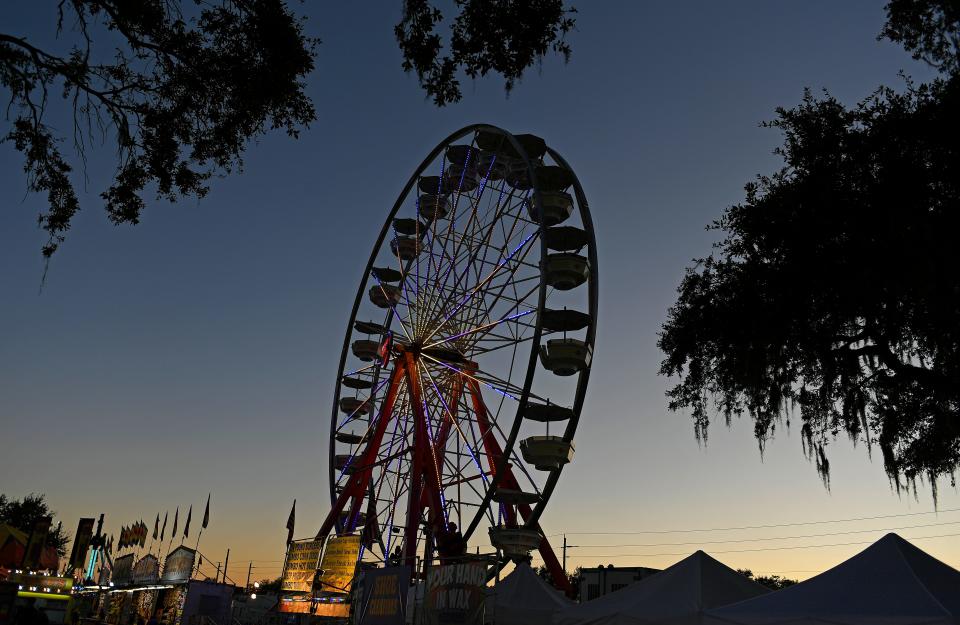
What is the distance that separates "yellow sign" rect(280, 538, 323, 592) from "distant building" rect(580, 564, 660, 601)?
44.0 m

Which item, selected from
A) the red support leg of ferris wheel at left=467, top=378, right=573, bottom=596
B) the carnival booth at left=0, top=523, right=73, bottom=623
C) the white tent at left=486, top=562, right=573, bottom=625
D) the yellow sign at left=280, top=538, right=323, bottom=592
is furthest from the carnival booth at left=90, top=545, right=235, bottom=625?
the white tent at left=486, top=562, right=573, bottom=625

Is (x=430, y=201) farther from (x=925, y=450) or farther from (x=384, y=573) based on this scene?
(x=925, y=450)

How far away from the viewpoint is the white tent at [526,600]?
15.0m

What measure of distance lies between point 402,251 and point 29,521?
4446 centimetres

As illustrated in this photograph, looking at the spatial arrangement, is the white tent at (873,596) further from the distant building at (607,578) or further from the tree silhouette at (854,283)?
the distant building at (607,578)

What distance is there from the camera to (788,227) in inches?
474

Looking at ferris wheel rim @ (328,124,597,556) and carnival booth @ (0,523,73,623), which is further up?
ferris wheel rim @ (328,124,597,556)

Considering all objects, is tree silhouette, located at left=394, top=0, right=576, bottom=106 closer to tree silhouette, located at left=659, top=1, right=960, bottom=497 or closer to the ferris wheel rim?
tree silhouette, located at left=659, top=1, right=960, bottom=497

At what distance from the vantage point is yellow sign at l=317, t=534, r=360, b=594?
2153 centimetres

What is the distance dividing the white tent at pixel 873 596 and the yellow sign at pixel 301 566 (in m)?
16.2

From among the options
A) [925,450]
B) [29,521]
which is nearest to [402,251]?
[925,450]

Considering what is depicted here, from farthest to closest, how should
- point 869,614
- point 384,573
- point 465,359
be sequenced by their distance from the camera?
point 465,359
point 384,573
point 869,614

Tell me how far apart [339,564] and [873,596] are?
53.7 feet

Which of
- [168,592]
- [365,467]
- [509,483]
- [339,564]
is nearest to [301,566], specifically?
[339,564]
